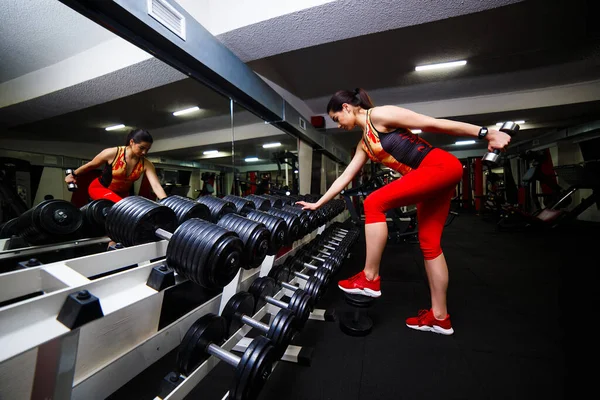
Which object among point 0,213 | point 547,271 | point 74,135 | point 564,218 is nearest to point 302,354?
point 74,135

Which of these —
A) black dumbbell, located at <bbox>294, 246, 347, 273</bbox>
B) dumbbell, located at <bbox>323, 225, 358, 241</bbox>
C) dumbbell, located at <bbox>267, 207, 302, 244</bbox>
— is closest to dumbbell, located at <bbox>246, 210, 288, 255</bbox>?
dumbbell, located at <bbox>267, 207, 302, 244</bbox>

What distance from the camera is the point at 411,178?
1086 mm

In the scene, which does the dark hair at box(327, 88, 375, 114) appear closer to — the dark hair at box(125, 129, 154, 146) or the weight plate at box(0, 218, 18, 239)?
the dark hair at box(125, 129, 154, 146)

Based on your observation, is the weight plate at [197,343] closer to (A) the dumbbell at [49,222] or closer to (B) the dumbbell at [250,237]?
(B) the dumbbell at [250,237]

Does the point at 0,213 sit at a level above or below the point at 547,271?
above

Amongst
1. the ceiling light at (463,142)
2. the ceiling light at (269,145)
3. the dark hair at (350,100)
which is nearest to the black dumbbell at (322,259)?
the dark hair at (350,100)

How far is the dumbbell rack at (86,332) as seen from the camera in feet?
1.45

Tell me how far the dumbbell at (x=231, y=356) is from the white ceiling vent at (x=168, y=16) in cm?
145

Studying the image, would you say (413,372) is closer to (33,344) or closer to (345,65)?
(33,344)

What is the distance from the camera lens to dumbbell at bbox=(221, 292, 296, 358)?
0.89 metres

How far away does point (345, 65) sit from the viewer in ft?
9.51

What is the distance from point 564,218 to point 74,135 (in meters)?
6.56

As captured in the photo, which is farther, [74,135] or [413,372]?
[74,135]

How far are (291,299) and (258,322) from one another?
7.5 inches
